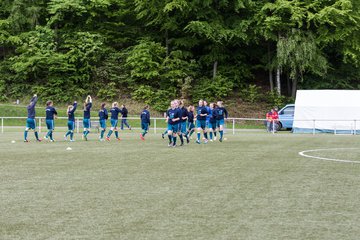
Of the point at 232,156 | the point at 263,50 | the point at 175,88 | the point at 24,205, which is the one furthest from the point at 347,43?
the point at 24,205

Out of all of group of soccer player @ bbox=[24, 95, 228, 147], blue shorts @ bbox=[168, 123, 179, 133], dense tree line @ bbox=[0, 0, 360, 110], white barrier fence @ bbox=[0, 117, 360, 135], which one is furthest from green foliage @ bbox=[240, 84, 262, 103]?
blue shorts @ bbox=[168, 123, 179, 133]

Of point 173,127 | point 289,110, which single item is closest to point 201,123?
point 173,127

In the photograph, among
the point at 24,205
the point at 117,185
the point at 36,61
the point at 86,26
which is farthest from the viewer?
the point at 86,26

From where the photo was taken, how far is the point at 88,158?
19.0 meters

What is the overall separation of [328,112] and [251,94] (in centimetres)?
1332

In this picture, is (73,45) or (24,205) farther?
(73,45)

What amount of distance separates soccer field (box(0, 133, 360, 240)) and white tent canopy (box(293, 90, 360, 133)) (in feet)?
72.1

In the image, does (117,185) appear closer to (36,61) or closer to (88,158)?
(88,158)

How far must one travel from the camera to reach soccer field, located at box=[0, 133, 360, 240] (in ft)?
26.6

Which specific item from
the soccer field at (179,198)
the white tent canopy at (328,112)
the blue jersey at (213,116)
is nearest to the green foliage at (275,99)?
the white tent canopy at (328,112)

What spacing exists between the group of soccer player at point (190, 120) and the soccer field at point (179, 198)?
6.61 meters

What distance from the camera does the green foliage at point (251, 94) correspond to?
5294 centimetres

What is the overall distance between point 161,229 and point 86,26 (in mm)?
53252

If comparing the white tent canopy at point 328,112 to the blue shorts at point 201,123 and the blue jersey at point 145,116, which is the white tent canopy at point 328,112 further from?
the blue shorts at point 201,123
